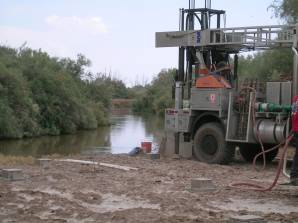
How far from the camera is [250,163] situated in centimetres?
1619

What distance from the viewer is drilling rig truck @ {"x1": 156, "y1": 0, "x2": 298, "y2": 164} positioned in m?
14.4

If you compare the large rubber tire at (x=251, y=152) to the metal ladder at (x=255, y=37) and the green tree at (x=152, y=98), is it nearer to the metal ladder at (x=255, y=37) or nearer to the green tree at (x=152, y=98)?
the metal ladder at (x=255, y=37)

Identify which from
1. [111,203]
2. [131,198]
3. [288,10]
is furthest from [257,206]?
[288,10]

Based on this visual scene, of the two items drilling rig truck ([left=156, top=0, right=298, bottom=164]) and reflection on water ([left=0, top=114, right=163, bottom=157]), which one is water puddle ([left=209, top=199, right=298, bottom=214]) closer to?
drilling rig truck ([left=156, top=0, right=298, bottom=164])

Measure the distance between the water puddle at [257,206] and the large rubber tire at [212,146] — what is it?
6.47 meters

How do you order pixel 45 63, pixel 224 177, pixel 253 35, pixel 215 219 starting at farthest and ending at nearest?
1. pixel 45 63
2. pixel 253 35
3. pixel 224 177
4. pixel 215 219

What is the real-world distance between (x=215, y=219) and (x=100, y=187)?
9.61ft

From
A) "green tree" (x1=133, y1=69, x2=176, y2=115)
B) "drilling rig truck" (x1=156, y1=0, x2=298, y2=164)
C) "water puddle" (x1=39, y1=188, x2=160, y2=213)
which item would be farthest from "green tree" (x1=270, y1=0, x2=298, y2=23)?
"green tree" (x1=133, y1=69, x2=176, y2=115)

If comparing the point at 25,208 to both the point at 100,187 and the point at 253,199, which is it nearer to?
the point at 100,187

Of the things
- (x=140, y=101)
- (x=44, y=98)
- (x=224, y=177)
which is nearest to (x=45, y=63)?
(x=44, y=98)

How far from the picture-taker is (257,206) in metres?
8.41

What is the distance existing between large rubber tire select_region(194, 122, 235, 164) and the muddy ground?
9.48 ft

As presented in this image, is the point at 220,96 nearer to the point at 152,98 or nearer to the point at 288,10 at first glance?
the point at 288,10

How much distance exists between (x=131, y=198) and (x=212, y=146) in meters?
7.03
